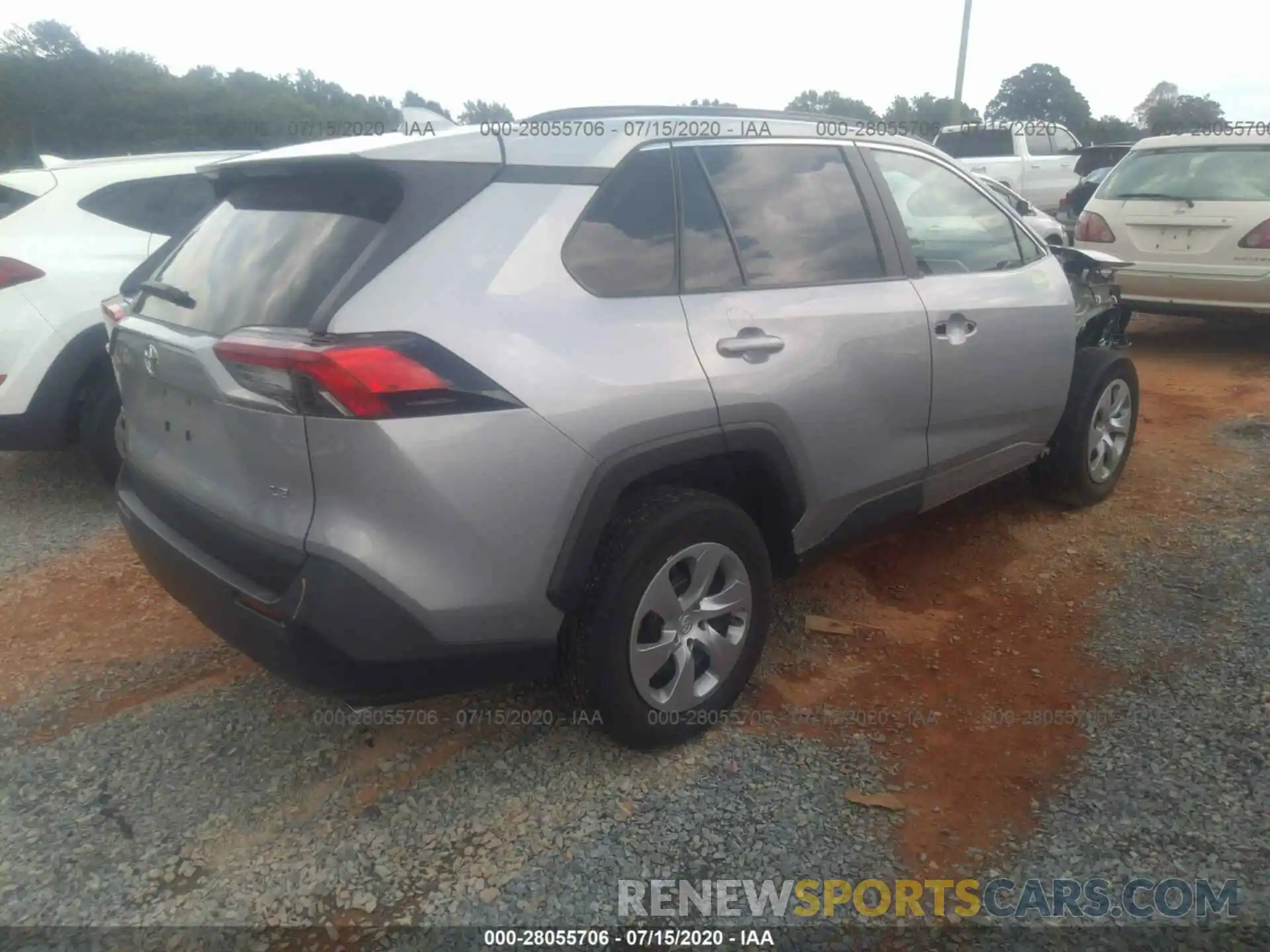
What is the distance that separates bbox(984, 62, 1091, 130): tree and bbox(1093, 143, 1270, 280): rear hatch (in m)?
41.0

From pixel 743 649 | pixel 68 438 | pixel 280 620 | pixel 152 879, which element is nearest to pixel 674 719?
pixel 743 649

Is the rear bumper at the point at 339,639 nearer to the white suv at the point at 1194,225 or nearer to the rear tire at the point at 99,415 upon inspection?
the rear tire at the point at 99,415

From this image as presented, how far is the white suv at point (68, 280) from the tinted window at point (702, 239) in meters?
2.47

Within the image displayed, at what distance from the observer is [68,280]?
4477 mm

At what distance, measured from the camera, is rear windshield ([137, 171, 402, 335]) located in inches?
87.5

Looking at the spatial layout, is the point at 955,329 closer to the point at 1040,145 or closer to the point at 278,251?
the point at 278,251

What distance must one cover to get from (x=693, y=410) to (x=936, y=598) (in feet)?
5.55

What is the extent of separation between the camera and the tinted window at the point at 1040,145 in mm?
16422

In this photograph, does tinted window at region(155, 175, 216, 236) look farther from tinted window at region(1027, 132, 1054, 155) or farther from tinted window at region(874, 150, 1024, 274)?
tinted window at region(1027, 132, 1054, 155)

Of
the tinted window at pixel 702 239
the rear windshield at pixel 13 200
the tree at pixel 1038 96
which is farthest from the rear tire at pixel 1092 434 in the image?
the tree at pixel 1038 96

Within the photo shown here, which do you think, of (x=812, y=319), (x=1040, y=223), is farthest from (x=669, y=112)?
(x=1040, y=223)

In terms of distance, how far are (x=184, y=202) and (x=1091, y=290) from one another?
4.68m

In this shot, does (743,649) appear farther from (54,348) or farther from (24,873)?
(54,348)

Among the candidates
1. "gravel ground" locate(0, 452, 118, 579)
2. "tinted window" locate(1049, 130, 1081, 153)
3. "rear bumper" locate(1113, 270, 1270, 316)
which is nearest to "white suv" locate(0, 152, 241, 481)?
"gravel ground" locate(0, 452, 118, 579)
